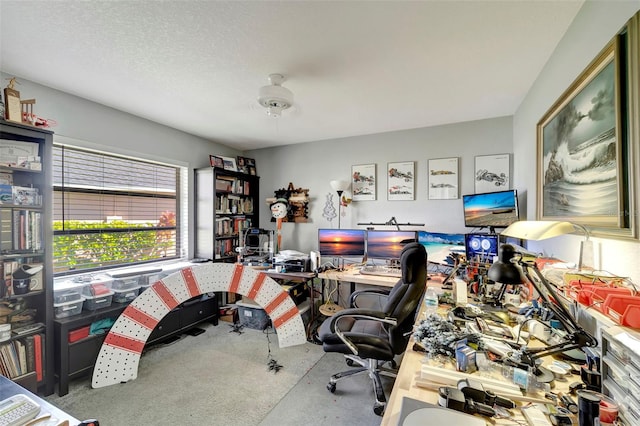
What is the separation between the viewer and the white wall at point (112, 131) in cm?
224

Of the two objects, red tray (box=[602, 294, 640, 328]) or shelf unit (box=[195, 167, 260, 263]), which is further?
shelf unit (box=[195, 167, 260, 263])

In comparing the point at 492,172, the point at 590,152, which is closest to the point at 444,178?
the point at 492,172

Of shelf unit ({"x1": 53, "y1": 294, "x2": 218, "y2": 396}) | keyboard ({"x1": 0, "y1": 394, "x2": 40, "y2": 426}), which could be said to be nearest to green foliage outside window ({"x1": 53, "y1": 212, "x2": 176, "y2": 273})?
shelf unit ({"x1": 53, "y1": 294, "x2": 218, "y2": 396})

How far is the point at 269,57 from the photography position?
1.80m

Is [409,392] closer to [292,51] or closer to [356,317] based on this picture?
[356,317]

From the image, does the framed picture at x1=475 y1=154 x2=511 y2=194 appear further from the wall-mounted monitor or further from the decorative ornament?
the decorative ornament

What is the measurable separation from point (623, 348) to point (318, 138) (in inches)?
137

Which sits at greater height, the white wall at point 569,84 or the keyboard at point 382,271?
the white wall at point 569,84

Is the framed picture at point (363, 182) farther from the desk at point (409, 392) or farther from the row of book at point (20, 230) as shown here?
the row of book at point (20, 230)

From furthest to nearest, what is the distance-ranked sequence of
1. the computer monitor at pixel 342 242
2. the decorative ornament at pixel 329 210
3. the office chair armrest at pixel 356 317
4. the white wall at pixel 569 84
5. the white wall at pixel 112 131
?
the decorative ornament at pixel 329 210, the computer monitor at pixel 342 242, the white wall at pixel 112 131, the office chair armrest at pixel 356 317, the white wall at pixel 569 84

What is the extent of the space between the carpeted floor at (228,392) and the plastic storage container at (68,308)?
594 mm

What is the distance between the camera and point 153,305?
207 centimetres

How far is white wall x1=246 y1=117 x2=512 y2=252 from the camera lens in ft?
9.96

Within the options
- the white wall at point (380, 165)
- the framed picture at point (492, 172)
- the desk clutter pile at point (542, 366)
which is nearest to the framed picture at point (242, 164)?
the white wall at point (380, 165)
